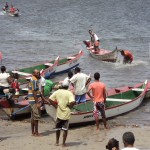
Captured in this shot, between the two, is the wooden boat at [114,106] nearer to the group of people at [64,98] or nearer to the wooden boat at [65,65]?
the group of people at [64,98]

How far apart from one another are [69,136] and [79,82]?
2.00 meters

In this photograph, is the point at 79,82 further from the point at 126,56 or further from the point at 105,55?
the point at 105,55

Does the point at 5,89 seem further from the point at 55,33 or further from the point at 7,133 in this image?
the point at 55,33

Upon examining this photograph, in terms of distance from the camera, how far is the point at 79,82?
51.3 ft

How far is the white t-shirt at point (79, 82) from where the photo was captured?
15547 millimetres

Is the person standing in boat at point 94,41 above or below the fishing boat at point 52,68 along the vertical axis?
above

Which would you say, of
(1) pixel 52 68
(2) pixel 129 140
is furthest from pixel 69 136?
(1) pixel 52 68

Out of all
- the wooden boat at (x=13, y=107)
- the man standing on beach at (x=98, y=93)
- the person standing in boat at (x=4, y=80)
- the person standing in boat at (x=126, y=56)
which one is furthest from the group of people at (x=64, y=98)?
the person standing in boat at (x=126, y=56)

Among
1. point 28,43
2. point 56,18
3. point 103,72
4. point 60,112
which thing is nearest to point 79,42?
point 28,43

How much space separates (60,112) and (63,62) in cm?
1495

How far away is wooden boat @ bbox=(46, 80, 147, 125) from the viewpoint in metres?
15.6

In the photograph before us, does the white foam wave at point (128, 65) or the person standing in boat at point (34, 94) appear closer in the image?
the person standing in boat at point (34, 94)

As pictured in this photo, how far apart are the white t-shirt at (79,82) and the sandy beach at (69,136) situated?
1.23 m

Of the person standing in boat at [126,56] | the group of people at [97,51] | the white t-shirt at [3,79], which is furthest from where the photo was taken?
the group of people at [97,51]
